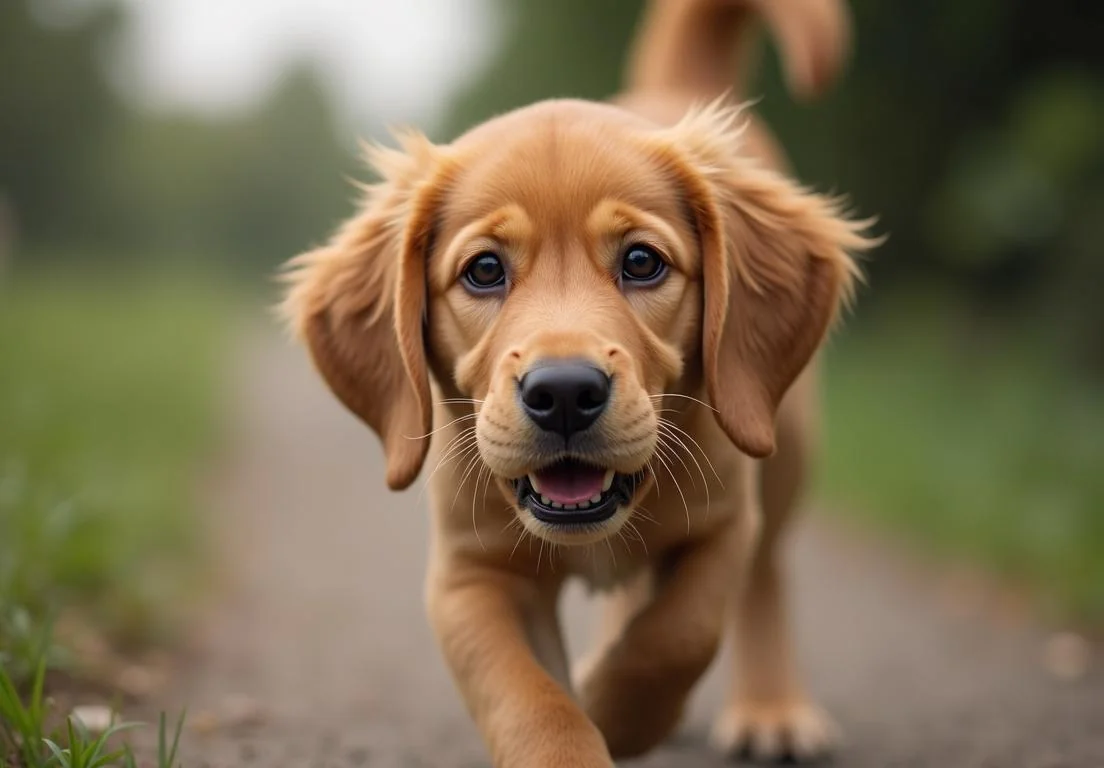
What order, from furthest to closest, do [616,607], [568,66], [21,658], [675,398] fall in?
[568,66]
[616,607]
[21,658]
[675,398]

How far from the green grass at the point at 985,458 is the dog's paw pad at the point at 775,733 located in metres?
1.83

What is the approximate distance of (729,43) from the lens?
16.1ft

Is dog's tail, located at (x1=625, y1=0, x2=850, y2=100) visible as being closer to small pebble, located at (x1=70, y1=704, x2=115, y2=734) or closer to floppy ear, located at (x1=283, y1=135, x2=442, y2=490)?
floppy ear, located at (x1=283, y1=135, x2=442, y2=490)

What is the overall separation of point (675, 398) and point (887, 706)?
185 centimetres

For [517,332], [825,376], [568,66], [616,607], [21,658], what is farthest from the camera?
[568,66]

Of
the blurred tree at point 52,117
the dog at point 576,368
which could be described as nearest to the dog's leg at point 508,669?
the dog at point 576,368

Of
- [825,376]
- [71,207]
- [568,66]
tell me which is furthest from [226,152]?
[825,376]

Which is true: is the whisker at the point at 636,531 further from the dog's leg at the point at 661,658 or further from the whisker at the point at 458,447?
the whisker at the point at 458,447

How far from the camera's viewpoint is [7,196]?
27.9m

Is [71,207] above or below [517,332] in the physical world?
below

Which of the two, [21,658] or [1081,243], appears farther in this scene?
[1081,243]

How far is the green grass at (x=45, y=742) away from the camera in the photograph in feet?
8.56

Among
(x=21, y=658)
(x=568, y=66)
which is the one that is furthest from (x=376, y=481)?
(x=568, y=66)

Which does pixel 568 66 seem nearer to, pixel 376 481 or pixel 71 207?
pixel 376 481
